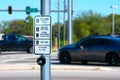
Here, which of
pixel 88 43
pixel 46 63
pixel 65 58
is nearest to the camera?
pixel 46 63

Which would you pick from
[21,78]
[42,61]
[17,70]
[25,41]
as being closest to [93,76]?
[21,78]

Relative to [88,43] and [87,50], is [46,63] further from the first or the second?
[88,43]

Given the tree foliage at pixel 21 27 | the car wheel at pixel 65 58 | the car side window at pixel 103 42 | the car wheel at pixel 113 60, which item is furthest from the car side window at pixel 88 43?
the tree foliage at pixel 21 27

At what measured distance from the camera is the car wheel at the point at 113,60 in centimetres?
2222

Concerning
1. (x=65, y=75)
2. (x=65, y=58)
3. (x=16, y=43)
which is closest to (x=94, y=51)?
(x=65, y=58)

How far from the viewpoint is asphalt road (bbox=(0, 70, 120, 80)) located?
1692cm

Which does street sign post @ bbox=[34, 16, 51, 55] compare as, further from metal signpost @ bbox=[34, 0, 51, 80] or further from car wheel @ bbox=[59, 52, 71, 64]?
car wheel @ bbox=[59, 52, 71, 64]

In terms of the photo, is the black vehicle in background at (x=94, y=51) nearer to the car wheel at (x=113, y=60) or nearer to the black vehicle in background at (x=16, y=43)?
the car wheel at (x=113, y=60)

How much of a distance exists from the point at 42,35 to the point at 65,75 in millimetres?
10510

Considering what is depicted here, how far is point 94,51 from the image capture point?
23078mm

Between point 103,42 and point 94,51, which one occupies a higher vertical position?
point 103,42

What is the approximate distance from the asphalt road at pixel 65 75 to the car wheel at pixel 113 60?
10.2 ft

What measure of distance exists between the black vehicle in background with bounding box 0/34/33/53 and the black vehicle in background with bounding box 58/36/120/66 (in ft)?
56.4

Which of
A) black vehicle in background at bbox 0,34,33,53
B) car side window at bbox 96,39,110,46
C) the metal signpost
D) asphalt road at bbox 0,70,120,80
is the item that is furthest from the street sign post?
black vehicle in background at bbox 0,34,33,53
